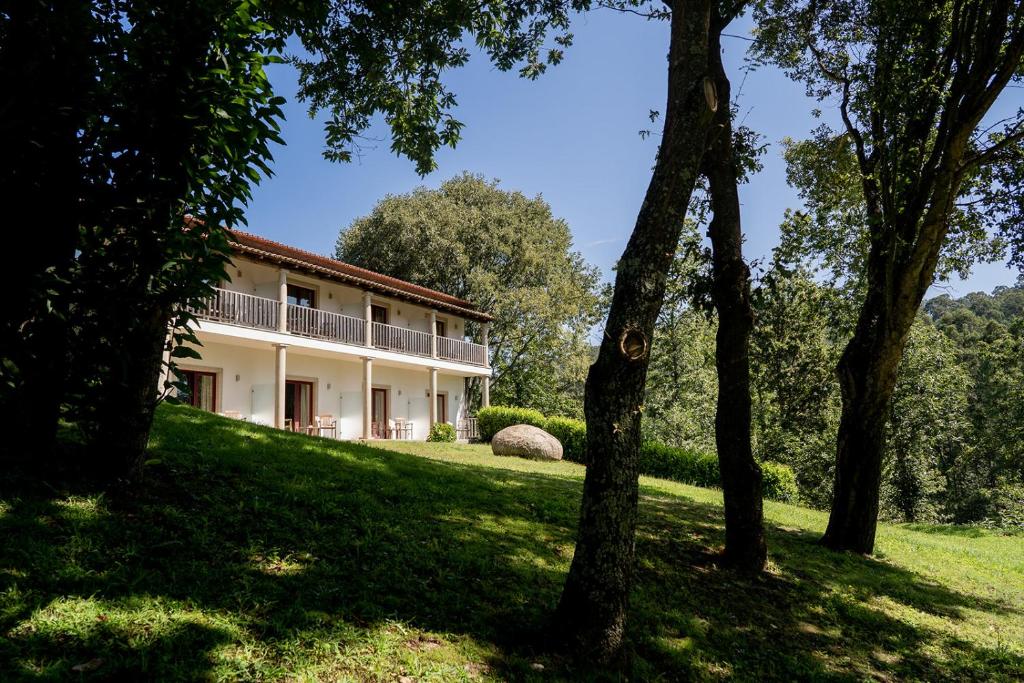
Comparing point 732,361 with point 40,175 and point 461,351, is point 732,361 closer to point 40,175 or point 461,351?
point 40,175

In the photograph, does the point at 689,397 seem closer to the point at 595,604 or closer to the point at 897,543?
the point at 897,543

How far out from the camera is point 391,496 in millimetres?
6543

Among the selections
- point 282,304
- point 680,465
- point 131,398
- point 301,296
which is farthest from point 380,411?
point 131,398

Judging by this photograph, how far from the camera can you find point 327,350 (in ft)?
64.0

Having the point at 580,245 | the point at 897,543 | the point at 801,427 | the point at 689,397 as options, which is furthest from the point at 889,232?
the point at 580,245

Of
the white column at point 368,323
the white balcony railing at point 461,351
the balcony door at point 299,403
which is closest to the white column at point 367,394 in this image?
the white column at point 368,323

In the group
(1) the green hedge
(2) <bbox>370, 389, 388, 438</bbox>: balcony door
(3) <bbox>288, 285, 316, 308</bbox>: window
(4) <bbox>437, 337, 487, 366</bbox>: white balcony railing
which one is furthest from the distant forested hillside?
(3) <bbox>288, 285, 316, 308</bbox>: window

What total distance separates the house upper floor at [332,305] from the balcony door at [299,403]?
2.36m

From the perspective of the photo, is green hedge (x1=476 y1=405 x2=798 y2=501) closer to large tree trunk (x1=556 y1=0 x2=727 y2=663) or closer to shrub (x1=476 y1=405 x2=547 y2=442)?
shrub (x1=476 y1=405 x2=547 y2=442)

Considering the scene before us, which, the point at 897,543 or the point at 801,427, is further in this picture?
the point at 801,427

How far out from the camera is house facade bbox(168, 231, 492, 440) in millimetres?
17250

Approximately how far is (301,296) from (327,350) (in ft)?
8.62

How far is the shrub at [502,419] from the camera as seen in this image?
77.5 ft

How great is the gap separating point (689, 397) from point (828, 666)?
23286 millimetres
